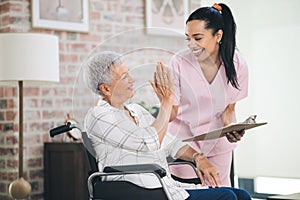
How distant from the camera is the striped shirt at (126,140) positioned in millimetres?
3188

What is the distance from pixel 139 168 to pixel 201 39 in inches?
32.7

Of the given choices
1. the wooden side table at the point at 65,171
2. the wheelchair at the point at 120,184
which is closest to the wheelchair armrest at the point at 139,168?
the wheelchair at the point at 120,184

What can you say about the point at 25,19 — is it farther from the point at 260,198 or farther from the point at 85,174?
the point at 260,198

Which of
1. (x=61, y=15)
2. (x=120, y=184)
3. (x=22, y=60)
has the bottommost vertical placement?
(x=120, y=184)

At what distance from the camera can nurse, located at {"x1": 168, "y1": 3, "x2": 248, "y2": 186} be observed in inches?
134

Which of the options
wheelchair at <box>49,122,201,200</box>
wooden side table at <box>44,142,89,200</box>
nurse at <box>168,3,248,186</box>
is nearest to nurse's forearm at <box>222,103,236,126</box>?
nurse at <box>168,3,248,186</box>

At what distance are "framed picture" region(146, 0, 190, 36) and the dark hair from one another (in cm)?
207

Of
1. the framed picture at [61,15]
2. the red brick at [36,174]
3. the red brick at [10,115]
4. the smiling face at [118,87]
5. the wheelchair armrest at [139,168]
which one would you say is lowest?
the red brick at [36,174]

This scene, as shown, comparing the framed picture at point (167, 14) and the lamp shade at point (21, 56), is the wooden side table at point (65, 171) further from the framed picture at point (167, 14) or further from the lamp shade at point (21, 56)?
the framed picture at point (167, 14)

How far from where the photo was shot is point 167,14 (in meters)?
5.77

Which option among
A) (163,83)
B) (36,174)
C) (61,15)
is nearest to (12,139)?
(36,174)

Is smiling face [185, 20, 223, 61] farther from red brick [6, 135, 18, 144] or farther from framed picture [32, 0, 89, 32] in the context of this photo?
red brick [6, 135, 18, 144]

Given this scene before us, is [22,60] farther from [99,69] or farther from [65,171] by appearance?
[99,69]

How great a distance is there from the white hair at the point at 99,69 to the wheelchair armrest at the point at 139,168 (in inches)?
15.3
